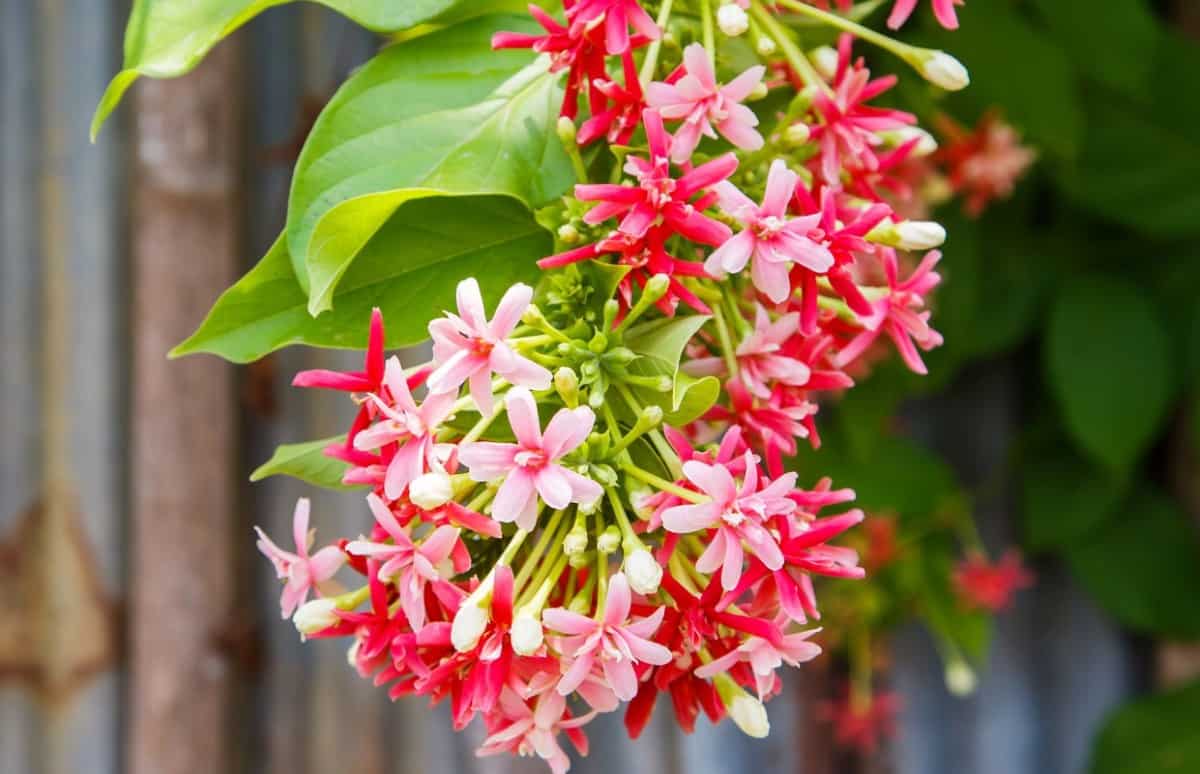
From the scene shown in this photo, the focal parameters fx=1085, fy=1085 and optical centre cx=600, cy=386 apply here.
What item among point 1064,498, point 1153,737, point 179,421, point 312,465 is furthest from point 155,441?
point 1153,737

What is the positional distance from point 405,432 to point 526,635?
67 mm

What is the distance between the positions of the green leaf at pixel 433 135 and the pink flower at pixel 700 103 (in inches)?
2.1

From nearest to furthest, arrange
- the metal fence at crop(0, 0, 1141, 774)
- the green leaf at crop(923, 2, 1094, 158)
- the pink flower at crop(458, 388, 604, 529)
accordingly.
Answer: the pink flower at crop(458, 388, 604, 529)
the green leaf at crop(923, 2, 1094, 158)
the metal fence at crop(0, 0, 1141, 774)

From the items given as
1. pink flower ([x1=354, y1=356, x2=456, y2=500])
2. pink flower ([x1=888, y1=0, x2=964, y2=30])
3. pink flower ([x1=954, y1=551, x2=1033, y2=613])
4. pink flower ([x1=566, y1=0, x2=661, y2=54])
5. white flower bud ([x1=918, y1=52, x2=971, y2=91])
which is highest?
pink flower ([x1=566, y1=0, x2=661, y2=54])

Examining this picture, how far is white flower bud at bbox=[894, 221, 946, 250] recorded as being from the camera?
0.36 m

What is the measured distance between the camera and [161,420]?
2.98ft

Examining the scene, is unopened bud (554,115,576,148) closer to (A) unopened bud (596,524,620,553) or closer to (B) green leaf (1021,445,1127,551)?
(A) unopened bud (596,524,620,553)

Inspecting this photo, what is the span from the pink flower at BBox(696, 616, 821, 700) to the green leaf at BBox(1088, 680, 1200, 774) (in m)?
0.77

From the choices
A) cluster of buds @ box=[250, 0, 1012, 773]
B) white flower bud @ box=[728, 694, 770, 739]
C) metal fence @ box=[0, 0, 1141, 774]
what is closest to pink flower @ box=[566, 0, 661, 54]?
cluster of buds @ box=[250, 0, 1012, 773]

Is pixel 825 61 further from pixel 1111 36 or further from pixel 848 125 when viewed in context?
pixel 1111 36

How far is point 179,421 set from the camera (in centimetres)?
91

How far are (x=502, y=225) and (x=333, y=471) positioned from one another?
0.11 meters

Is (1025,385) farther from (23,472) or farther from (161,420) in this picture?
(23,472)

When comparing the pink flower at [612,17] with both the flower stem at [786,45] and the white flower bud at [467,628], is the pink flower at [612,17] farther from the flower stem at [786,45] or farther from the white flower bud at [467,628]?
the white flower bud at [467,628]
